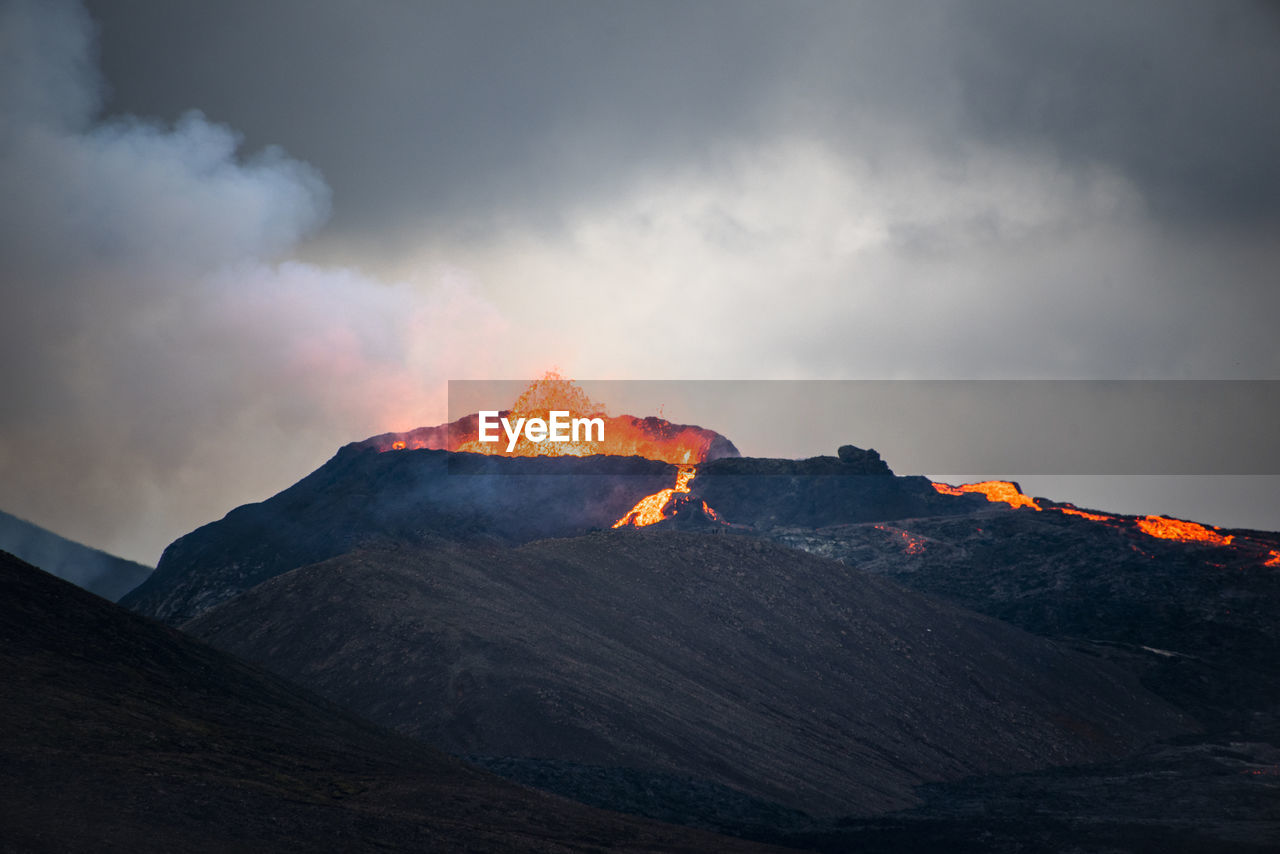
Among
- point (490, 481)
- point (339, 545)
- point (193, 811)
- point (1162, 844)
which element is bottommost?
point (1162, 844)

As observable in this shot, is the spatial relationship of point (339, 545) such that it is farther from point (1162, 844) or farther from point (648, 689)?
point (1162, 844)

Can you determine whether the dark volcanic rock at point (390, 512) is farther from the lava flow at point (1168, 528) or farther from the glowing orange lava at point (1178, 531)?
the glowing orange lava at point (1178, 531)

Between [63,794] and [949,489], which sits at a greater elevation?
[949,489]

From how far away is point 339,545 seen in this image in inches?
4070

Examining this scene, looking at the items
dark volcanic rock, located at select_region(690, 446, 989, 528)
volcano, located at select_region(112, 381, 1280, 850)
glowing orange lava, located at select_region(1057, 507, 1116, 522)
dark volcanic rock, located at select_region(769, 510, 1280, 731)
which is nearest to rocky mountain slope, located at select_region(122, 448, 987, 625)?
dark volcanic rock, located at select_region(690, 446, 989, 528)

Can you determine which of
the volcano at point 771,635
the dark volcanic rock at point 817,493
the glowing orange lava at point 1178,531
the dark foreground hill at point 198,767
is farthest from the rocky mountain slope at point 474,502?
the dark foreground hill at point 198,767

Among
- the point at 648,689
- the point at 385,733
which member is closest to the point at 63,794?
the point at 385,733

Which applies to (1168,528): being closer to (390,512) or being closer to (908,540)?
(908,540)

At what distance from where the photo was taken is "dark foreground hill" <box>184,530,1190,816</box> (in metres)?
43.4

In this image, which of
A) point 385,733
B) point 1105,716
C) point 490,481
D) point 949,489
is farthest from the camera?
point 949,489

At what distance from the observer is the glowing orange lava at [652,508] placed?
111188mm

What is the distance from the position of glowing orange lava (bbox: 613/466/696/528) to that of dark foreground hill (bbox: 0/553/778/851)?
241ft

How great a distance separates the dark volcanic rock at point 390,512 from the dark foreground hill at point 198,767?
6179 cm

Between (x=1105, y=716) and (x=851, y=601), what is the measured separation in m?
15.7
